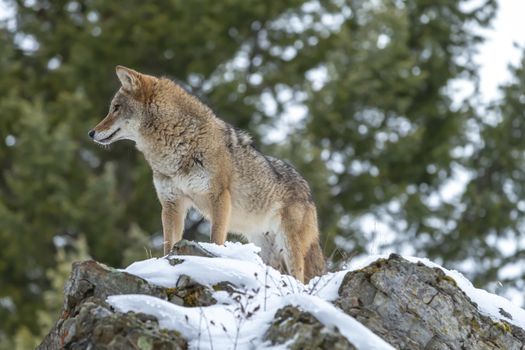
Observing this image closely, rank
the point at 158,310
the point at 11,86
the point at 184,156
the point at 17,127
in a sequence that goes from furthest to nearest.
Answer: the point at 11,86
the point at 17,127
the point at 184,156
the point at 158,310

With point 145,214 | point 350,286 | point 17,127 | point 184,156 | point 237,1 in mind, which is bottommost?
point 145,214

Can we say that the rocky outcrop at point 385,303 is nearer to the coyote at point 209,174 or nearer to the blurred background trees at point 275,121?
the coyote at point 209,174

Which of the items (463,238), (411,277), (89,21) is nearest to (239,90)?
(89,21)

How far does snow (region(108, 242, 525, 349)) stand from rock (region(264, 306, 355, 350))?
6 cm

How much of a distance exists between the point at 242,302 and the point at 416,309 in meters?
1.26

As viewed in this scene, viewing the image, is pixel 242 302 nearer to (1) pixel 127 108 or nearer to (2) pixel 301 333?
(2) pixel 301 333

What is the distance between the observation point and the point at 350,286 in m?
7.17

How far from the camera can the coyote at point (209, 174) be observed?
975 cm

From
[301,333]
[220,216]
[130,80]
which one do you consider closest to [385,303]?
[301,333]

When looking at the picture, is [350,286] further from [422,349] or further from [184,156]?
[184,156]

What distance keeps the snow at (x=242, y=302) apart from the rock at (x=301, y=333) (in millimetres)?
58

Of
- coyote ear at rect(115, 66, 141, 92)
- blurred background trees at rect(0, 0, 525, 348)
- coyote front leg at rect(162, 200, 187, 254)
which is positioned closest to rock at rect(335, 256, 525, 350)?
coyote front leg at rect(162, 200, 187, 254)

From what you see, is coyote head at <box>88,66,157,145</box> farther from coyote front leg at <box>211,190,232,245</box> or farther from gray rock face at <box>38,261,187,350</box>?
gray rock face at <box>38,261,187,350</box>

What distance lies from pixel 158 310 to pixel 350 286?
1450 millimetres
